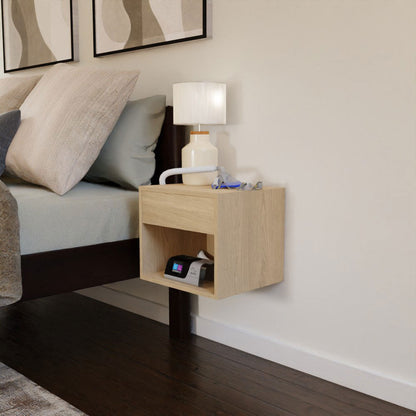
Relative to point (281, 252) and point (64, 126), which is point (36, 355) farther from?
point (281, 252)

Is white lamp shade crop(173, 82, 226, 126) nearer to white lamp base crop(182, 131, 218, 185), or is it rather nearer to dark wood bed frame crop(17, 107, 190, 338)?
white lamp base crop(182, 131, 218, 185)

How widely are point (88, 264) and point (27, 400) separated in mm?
499

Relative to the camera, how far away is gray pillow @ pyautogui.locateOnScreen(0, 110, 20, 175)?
2184 mm

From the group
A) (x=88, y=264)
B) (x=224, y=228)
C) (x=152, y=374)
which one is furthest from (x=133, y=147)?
(x=152, y=374)

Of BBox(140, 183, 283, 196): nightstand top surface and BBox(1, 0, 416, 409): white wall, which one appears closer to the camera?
BBox(1, 0, 416, 409): white wall

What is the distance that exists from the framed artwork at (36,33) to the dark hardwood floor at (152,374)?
1528mm

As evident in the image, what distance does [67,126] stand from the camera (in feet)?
6.75

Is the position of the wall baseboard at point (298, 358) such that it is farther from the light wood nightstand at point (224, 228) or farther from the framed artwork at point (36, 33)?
the framed artwork at point (36, 33)

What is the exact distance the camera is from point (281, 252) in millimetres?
2045

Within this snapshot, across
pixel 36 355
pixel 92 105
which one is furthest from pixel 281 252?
pixel 36 355

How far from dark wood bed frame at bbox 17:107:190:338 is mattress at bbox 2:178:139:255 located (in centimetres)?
3

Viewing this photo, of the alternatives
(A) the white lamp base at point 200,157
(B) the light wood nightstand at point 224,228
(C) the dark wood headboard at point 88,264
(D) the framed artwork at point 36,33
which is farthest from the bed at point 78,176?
(D) the framed artwork at point 36,33

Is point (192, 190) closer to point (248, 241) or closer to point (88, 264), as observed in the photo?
point (248, 241)

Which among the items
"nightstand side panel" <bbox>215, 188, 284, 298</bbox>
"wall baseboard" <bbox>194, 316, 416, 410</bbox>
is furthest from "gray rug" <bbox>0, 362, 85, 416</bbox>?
"wall baseboard" <bbox>194, 316, 416, 410</bbox>
